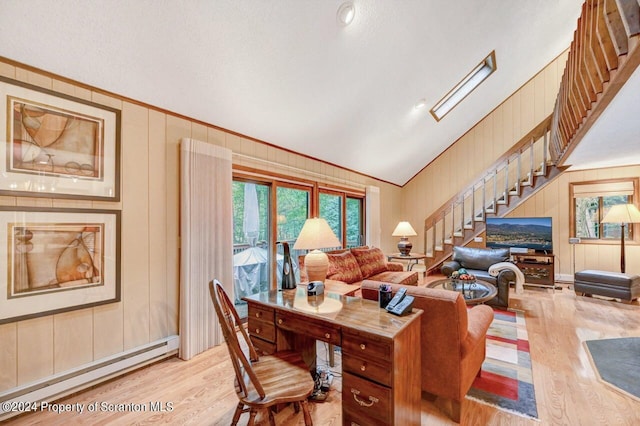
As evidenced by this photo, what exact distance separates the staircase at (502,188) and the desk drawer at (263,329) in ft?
15.4

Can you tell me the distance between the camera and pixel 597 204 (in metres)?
5.30

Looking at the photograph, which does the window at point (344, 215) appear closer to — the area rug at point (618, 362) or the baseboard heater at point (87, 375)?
the baseboard heater at point (87, 375)

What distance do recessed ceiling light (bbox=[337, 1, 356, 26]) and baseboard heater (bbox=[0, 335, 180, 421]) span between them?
3.33 m

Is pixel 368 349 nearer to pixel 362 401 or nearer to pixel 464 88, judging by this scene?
pixel 362 401

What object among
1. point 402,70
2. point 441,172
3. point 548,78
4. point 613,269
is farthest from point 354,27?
point 613,269

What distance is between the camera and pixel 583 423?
1.74 meters

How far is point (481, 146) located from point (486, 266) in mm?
3221

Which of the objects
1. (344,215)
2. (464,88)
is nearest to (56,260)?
(344,215)

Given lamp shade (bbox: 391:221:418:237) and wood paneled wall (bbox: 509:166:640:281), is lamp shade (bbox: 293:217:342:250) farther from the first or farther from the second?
wood paneled wall (bbox: 509:166:640:281)

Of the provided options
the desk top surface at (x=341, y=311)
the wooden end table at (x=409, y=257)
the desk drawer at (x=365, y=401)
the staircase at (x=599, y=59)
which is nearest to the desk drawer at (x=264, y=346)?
the desk top surface at (x=341, y=311)

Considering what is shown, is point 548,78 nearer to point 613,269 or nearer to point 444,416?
point 613,269

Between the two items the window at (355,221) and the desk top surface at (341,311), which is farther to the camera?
the window at (355,221)

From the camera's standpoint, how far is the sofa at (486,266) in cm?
392

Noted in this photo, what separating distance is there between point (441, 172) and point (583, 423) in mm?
5753
